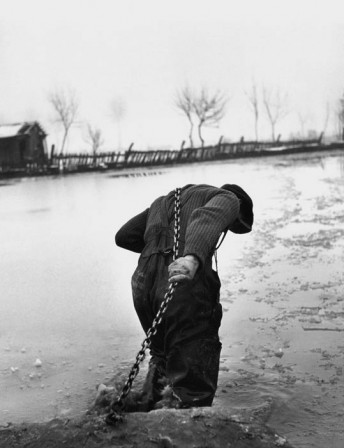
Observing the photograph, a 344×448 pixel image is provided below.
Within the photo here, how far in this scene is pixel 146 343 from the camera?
2.21 metres

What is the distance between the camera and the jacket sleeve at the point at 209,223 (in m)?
2.23

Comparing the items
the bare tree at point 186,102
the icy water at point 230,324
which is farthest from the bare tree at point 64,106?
the icy water at point 230,324

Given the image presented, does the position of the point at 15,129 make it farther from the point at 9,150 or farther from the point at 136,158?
the point at 136,158

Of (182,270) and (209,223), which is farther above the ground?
(209,223)

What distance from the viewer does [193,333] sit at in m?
2.47

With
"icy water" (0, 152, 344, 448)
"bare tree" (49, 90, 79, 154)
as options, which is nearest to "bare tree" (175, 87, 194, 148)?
"bare tree" (49, 90, 79, 154)

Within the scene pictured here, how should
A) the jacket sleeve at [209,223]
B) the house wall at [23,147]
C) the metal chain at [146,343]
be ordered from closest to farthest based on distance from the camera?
the metal chain at [146,343], the jacket sleeve at [209,223], the house wall at [23,147]

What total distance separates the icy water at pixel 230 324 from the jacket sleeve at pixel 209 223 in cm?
95

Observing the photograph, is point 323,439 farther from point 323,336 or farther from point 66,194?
point 66,194

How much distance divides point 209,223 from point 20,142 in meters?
40.1

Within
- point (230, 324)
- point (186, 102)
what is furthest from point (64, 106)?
point (230, 324)

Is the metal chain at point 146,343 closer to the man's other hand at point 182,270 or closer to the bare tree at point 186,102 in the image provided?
the man's other hand at point 182,270

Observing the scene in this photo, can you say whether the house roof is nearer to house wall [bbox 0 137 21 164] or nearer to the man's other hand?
house wall [bbox 0 137 21 164]

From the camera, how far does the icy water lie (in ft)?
9.88
